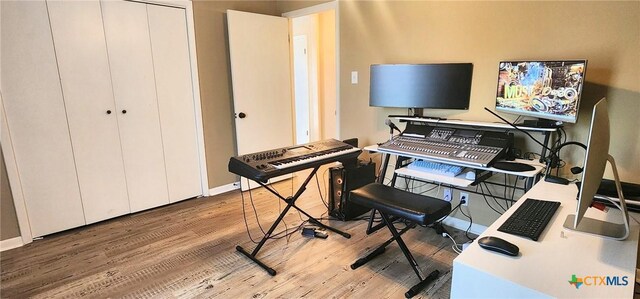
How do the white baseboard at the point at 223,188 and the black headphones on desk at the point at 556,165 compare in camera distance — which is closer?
the black headphones on desk at the point at 556,165

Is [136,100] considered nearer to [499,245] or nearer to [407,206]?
[407,206]

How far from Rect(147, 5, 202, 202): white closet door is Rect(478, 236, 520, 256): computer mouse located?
3.10 metres

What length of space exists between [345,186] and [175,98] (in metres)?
1.92

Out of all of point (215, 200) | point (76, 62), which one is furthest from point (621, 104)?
point (76, 62)

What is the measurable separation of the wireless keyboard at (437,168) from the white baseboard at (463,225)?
29.2 inches

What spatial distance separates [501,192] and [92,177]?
345 centimetres

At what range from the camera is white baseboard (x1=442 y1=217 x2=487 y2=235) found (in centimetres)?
278

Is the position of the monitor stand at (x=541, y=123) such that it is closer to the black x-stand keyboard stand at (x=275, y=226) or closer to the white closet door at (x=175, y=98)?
the black x-stand keyboard stand at (x=275, y=226)

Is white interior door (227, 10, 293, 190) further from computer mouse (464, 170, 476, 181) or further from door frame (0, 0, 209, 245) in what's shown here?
computer mouse (464, 170, 476, 181)

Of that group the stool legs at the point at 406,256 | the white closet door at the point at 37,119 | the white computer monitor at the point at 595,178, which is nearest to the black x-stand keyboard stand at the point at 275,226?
the stool legs at the point at 406,256

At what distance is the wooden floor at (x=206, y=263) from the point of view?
82.8 inches

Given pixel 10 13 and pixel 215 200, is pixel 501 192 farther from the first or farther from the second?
pixel 10 13

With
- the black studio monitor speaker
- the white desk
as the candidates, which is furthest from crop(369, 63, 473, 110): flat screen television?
the white desk

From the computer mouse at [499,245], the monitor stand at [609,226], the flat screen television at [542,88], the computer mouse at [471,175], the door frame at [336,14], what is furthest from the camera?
the door frame at [336,14]
